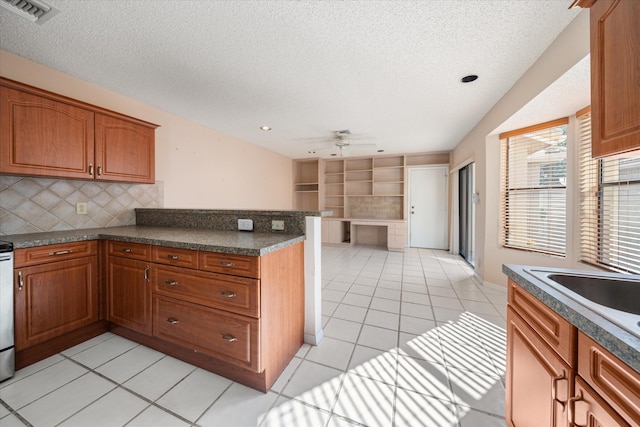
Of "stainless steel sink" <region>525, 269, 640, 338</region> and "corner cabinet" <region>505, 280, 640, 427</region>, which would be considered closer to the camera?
"corner cabinet" <region>505, 280, 640, 427</region>

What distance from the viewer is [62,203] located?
214 centimetres

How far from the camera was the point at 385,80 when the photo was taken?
2301 millimetres

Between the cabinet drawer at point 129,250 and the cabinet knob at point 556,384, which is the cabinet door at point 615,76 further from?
the cabinet drawer at point 129,250

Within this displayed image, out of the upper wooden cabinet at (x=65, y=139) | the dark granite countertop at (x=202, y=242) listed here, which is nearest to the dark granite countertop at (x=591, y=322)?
the dark granite countertop at (x=202, y=242)

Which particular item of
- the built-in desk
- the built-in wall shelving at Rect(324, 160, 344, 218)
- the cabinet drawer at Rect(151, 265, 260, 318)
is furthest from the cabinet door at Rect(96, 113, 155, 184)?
the built-in wall shelving at Rect(324, 160, 344, 218)

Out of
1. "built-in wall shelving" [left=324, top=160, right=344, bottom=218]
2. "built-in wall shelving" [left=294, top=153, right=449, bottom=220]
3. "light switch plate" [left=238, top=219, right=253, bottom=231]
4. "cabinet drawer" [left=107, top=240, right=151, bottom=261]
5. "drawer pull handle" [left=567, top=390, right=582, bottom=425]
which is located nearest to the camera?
"drawer pull handle" [left=567, top=390, right=582, bottom=425]

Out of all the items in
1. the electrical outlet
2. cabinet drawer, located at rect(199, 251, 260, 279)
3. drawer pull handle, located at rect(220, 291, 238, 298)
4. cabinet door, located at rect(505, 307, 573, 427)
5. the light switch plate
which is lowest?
cabinet door, located at rect(505, 307, 573, 427)

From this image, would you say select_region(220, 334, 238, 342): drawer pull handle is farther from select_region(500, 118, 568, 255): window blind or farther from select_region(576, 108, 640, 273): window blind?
select_region(500, 118, 568, 255): window blind

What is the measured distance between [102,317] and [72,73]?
7.55 ft

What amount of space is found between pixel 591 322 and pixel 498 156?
3167 mm

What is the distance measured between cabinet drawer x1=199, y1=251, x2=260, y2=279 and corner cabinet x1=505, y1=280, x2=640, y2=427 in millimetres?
1287

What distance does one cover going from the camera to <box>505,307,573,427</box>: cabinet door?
75 centimetres

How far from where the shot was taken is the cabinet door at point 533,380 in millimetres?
748

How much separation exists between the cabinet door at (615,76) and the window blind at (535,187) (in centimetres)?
195
